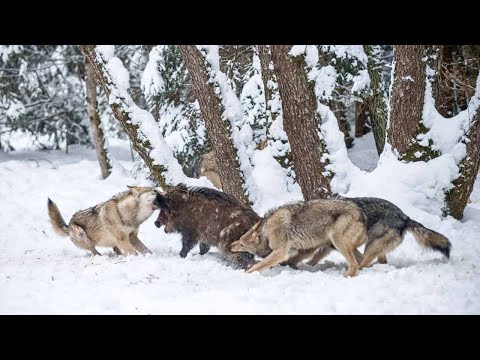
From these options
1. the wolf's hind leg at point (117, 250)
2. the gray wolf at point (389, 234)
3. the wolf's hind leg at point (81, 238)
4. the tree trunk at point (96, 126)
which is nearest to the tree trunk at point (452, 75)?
the gray wolf at point (389, 234)

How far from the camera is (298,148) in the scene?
34.9 ft

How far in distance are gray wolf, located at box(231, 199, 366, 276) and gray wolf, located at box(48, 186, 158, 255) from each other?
196 centimetres

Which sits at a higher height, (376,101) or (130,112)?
(376,101)

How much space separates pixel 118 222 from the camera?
9.66 metres

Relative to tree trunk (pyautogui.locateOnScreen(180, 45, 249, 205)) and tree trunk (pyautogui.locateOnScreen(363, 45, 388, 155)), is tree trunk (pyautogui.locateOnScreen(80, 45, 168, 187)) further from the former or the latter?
tree trunk (pyautogui.locateOnScreen(363, 45, 388, 155))

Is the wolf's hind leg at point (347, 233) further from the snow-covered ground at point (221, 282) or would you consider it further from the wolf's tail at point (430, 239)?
the wolf's tail at point (430, 239)

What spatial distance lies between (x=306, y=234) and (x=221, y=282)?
1466 mm

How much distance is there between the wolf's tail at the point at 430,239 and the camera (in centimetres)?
786

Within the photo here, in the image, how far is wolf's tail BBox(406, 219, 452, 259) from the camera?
7859 millimetres

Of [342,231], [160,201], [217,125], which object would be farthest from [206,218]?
[217,125]

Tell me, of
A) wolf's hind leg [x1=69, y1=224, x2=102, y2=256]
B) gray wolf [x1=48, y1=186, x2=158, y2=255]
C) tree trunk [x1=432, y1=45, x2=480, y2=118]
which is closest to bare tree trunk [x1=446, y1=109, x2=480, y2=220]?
tree trunk [x1=432, y1=45, x2=480, y2=118]

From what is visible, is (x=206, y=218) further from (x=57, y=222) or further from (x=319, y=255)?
(x=57, y=222)

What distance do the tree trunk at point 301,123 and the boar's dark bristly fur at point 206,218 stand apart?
71.9 inches
